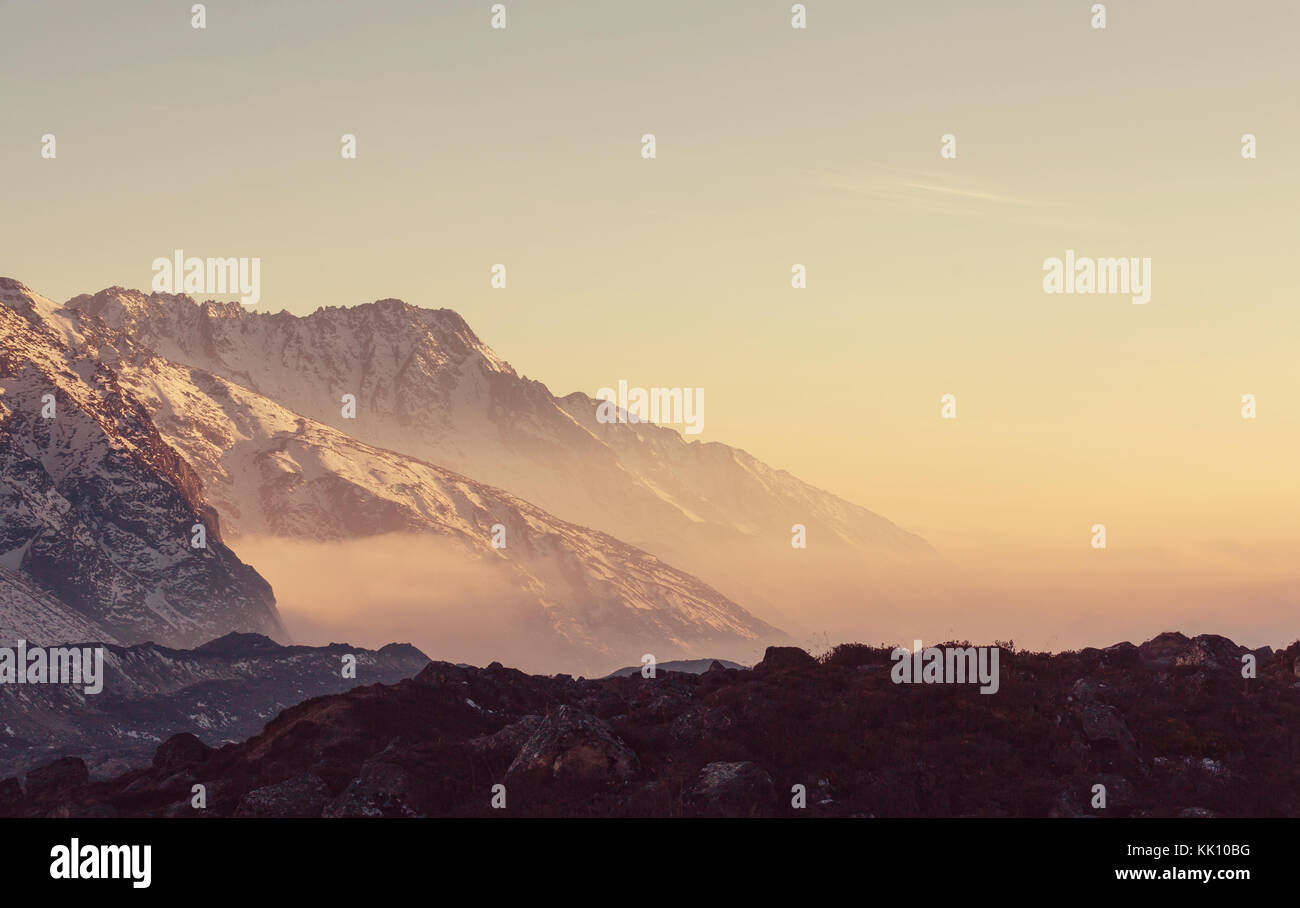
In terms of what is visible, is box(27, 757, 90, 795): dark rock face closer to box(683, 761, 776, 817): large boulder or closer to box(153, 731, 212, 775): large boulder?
box(153, 731, 212, 775): large boulder

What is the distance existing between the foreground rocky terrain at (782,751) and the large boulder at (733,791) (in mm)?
80

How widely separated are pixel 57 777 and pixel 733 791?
37.4 meters

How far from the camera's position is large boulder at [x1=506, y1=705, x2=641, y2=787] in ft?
197

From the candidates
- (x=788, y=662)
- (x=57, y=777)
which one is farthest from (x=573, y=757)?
(x=57, y=777)

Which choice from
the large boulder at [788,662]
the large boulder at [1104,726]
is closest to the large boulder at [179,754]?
the large boulder at [788,662]

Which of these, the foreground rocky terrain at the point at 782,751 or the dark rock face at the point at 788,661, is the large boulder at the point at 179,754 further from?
→ the dark rock face at the point at 788,661

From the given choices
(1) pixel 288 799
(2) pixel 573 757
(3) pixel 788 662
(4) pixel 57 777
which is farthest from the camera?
(4) pixel 57 777

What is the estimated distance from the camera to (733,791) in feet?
188

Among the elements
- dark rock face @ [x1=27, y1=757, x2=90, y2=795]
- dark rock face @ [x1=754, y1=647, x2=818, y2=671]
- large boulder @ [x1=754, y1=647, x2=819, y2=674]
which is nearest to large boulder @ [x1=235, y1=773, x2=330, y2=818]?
dark rock face @ [x1=27, y1=757, x2=90, y2=795]

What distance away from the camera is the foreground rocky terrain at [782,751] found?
2306 inches

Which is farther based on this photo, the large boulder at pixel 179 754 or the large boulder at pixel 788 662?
the large boulder at pixel 788 662

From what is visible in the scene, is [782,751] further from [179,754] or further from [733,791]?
[179,754]

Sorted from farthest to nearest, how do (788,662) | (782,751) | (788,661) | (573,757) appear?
(788,661) < (788,662) < (782,751) < (573,757)

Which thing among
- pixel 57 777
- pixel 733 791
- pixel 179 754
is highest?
pixel 179 754
